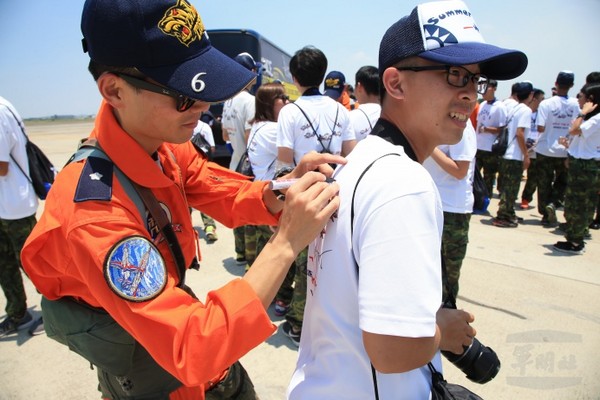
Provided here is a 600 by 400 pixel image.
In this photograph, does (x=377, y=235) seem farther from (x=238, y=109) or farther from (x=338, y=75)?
(x=338, y=75)

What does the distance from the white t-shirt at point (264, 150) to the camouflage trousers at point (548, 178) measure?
18.5 feet

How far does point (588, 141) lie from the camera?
5074 mm

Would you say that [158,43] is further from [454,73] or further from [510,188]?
A: [510,188]

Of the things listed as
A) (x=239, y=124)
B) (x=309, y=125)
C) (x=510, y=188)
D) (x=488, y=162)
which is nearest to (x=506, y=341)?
(x=309, y=125)

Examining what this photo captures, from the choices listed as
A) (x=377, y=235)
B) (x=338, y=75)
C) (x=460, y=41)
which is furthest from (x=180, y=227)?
(x=338, y=75)

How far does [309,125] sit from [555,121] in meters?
5.54

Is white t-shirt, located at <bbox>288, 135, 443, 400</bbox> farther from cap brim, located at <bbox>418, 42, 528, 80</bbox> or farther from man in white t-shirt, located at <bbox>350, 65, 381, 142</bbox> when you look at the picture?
man in white t-shirt, located at <bbox>350, 65, 381, 142</bbox>

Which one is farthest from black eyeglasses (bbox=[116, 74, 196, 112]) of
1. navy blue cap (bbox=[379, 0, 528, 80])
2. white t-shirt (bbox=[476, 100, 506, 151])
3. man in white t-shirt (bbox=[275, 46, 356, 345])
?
white t-shirt (bbox=[476, 100, 506, 151])

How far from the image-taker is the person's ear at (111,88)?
1.17m

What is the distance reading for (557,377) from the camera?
9.19ft

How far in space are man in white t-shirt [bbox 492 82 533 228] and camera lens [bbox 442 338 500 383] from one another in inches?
230

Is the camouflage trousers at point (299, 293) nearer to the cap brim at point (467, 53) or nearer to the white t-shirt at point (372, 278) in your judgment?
the white t-shirt at point (372, 278)

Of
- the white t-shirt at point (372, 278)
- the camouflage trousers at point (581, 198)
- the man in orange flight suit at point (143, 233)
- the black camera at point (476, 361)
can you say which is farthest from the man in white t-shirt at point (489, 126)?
the man in orange flight suit at point (143, 233)

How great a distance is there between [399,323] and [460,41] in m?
0.87
